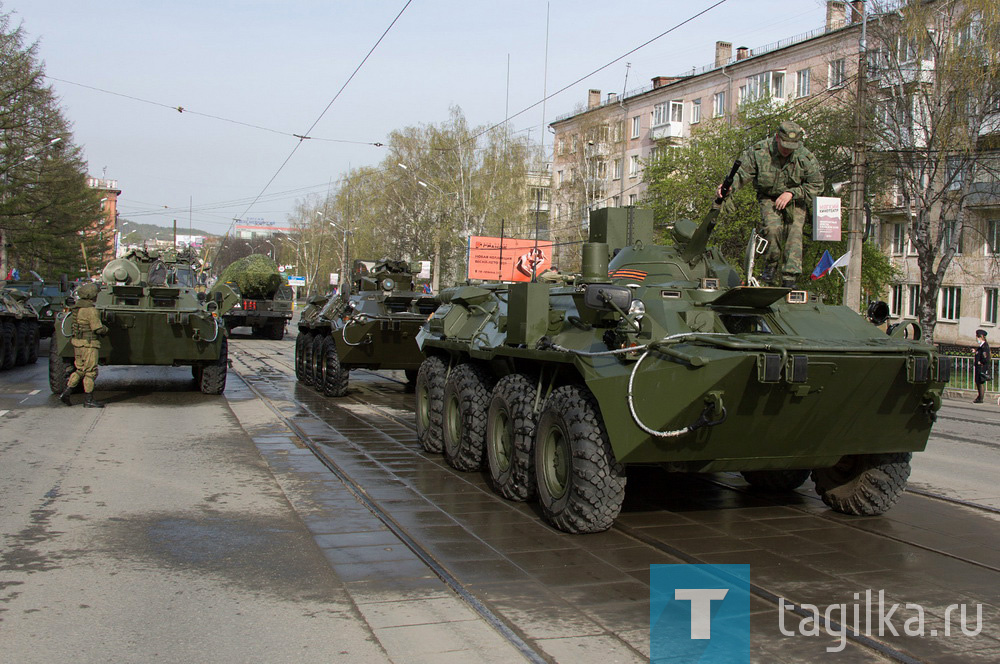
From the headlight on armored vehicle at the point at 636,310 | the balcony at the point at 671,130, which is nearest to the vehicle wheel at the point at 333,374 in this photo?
the headlight on armored vehicle at the point at 636,310

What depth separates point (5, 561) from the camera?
5.58 m

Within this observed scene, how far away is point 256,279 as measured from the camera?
3278 cm

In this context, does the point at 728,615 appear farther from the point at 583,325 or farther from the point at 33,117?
the point at 33,117

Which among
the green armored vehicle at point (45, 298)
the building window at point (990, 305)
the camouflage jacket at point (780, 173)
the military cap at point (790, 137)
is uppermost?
the military cap at point (790, 137)

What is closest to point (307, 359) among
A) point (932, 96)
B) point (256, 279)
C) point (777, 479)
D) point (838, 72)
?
point (777, 479)

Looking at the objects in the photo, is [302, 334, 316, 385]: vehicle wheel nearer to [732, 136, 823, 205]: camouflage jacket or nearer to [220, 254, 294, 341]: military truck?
[732, 136, 823, 205]: camouflage jacket

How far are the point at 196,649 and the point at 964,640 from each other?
355 cm

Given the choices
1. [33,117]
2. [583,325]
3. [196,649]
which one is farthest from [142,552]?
[33,117]

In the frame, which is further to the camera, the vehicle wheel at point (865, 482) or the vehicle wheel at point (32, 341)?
the vehicle wheel at point (32, 341)

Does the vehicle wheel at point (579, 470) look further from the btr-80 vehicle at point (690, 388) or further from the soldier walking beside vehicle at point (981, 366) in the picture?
the soldier walking beside vehicle at point (981, 366)

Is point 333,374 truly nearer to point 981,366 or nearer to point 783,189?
point 783,189

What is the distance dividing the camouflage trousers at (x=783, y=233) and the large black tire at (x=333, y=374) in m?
8.43

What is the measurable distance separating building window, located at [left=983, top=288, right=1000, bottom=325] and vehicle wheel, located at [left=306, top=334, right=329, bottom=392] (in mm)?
25700

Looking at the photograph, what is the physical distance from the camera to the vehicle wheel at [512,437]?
7203 mm
